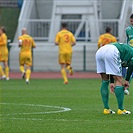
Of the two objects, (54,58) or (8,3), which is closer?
(54,58)

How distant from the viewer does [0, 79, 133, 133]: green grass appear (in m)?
11.6

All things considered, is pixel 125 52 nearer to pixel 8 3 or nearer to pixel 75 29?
pixel 75 29

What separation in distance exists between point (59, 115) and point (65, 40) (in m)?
13.0

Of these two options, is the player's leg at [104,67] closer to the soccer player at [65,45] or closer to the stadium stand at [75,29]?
the soccer player at [65,45]

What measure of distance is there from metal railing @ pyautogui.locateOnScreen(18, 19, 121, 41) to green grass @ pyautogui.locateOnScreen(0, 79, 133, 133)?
55.5 ft

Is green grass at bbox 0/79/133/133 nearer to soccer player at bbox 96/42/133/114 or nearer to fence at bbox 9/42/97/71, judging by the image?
soccer player at bbox 96/42/133/114

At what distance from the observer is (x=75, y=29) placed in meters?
38.4

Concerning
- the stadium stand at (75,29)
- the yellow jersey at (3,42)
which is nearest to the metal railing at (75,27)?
the stadium stand at (75,29)

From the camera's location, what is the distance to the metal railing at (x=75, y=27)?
1500 inches

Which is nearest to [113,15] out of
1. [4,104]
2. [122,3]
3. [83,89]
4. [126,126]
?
[122,3]

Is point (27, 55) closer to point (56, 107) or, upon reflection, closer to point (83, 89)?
point (83, 89)

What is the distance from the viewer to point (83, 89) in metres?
22.9

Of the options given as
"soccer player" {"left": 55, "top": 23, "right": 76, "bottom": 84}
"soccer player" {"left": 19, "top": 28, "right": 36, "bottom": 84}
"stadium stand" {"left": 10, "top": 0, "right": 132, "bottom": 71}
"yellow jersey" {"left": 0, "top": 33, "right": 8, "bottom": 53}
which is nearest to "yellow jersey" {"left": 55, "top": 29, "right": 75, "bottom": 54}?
"soccer player" {"left": 55, "top": 23, "right": 76, "bottom": 84}

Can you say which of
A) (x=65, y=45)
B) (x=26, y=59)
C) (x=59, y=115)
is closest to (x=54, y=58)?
(x=26, y=59)
